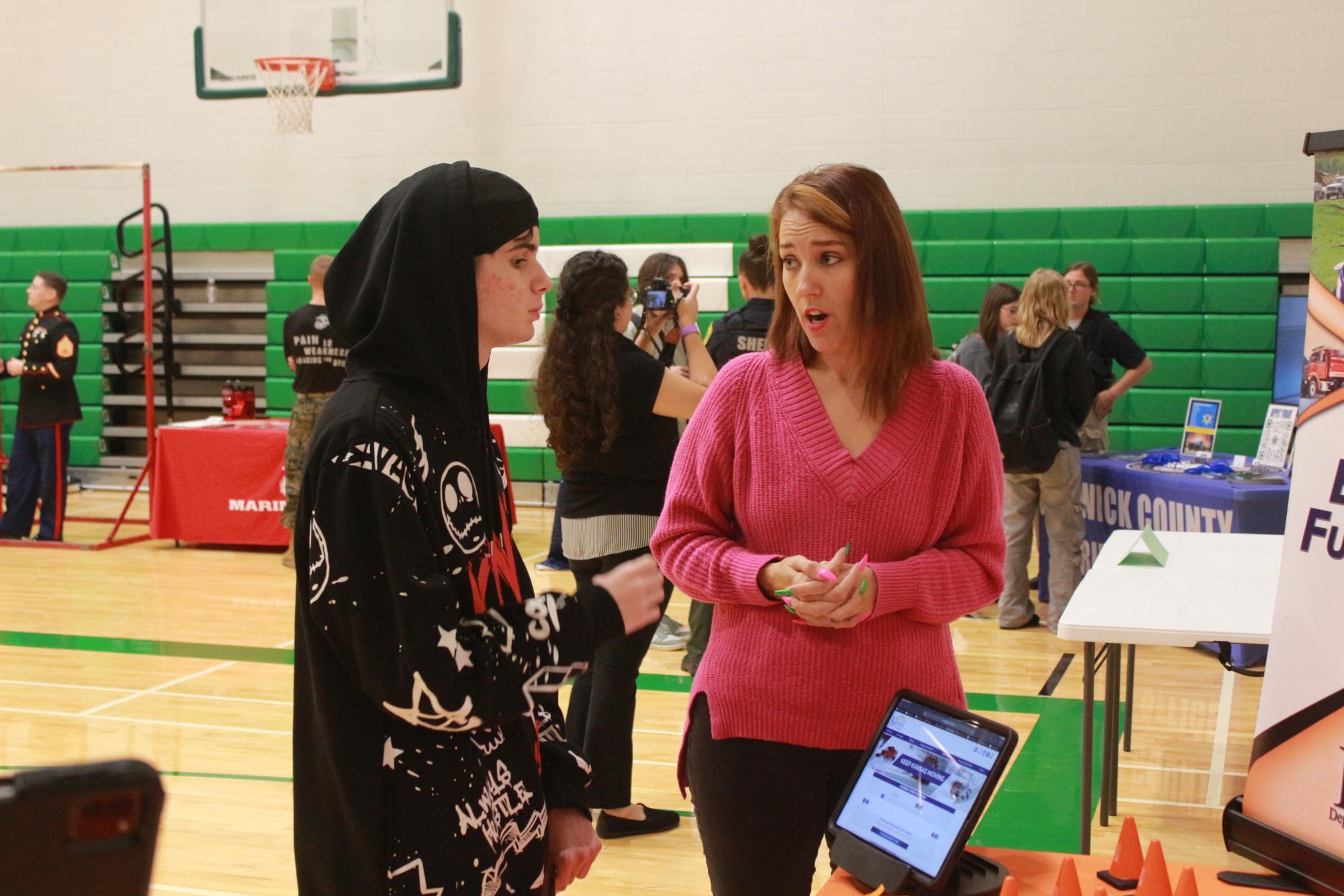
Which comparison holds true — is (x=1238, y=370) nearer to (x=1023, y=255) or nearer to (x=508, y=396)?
(x=1023, y=255)

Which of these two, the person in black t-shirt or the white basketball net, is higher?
the white basketball net

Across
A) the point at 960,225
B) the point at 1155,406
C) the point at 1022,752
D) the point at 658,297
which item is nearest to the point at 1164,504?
the point at 1022,752

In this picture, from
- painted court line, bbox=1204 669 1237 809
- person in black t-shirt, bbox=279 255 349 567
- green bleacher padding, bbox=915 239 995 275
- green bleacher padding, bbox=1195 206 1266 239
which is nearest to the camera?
painted court line, bbox=1204 669 1237 809

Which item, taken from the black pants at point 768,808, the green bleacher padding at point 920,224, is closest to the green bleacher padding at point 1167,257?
the green bleacher padding at point 920,224

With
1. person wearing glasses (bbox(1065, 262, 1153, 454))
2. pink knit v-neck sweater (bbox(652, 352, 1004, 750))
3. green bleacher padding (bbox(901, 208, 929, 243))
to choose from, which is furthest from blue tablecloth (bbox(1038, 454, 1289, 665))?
pink knit v-neck sweater (bbox(652, 352, 1004, 750))

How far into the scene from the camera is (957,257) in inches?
351

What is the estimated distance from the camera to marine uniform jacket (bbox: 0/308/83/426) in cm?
794

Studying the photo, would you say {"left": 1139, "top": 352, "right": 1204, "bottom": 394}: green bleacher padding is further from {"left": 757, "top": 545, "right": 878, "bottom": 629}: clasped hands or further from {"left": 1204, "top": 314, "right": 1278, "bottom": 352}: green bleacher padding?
{"left": 757, "top": 545, "right": 878, "bottom": 629}: clasped hands

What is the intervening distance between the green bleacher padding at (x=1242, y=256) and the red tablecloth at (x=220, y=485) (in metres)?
6.41

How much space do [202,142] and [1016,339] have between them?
7.86 metres

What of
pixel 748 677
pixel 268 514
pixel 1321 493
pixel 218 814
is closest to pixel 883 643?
pixel 748 677

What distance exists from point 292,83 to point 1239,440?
24.6 feet

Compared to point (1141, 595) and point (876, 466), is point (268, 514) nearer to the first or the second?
point (1141, 595)

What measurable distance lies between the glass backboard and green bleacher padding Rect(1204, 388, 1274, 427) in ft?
19.9
